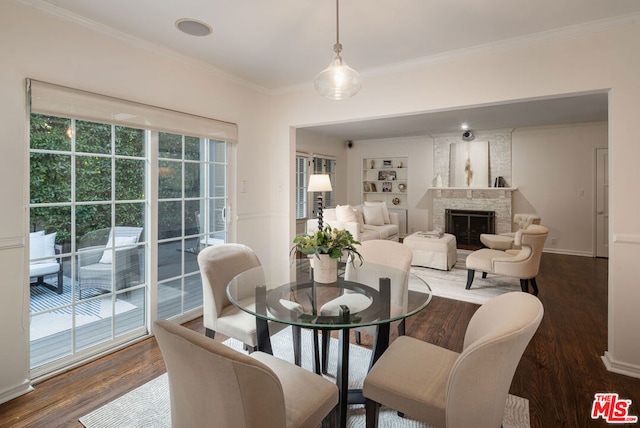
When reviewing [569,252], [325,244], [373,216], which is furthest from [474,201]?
[325,244]

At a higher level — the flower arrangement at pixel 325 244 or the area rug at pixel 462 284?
the flower arrangement at pixel 325 244

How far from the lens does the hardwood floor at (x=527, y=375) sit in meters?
1.96

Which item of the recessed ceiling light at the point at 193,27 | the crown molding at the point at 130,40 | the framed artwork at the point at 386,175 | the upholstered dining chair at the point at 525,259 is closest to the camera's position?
the crown molding at the point at 130,40

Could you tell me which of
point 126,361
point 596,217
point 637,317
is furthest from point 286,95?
point 596,217

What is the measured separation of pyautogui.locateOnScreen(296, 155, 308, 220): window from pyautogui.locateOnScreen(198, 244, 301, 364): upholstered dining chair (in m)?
4.76

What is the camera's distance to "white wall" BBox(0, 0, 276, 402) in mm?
2080

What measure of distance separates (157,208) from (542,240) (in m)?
4.15

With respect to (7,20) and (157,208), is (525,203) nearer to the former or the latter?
(157,208)

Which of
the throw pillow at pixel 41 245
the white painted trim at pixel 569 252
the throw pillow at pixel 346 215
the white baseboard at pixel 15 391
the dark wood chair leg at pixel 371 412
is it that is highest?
the throw pillow at pixel 346 215

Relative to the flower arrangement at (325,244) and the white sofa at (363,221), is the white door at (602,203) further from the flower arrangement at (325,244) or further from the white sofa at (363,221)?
the flower arrangement at (325,244)

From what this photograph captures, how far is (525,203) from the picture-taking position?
6.88 meters

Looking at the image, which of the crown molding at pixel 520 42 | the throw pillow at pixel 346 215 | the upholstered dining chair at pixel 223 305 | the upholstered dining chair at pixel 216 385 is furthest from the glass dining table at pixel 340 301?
the throw pillow at pixel 346 215

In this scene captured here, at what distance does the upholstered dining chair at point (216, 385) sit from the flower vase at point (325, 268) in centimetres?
89

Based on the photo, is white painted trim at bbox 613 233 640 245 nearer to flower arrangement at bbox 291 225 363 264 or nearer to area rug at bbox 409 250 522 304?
area rug at bbox 409 250 522 304
